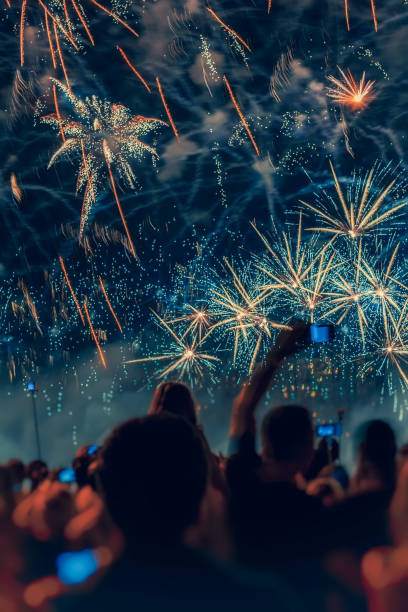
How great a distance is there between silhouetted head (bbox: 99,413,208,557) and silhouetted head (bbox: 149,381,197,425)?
1497mm

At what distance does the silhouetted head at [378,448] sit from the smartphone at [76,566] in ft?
3.47

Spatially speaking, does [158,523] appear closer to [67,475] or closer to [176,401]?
[176,401]

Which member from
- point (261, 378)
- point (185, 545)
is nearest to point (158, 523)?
point (185, 545)

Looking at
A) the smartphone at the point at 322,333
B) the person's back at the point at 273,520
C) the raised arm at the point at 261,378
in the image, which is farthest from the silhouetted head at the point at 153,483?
the smartphone at the point at 322,333

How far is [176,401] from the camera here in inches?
102

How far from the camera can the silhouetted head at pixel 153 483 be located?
0.98 m

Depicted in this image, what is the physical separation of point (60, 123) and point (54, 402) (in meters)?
35.3

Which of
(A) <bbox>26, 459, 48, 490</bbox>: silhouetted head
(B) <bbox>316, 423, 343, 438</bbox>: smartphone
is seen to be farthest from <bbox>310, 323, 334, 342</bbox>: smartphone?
(A) <bbox>26, 459, 48, 490</bbox>: silhouetted head

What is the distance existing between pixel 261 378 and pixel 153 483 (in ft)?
6.35

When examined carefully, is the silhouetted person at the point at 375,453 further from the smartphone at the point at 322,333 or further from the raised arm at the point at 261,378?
the smartphone at the point at 322,333

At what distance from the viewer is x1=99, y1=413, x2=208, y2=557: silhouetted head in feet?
3.22

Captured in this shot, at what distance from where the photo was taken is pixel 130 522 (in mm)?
992

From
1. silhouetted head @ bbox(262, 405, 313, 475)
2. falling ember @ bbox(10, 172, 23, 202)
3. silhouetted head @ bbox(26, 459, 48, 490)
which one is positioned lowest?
silhouetted head @ bbox(26, 459, 48, 490)

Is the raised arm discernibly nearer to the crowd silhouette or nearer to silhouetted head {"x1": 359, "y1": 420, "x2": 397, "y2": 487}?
silhouetted head {"x1": 359, "y1": 420, "x2": 397, "y2": 487}
